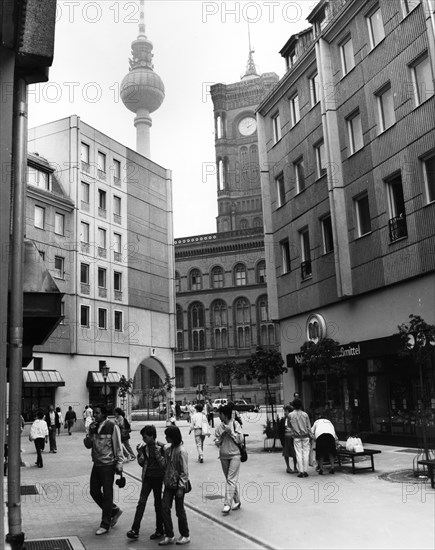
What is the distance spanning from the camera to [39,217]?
4125cm

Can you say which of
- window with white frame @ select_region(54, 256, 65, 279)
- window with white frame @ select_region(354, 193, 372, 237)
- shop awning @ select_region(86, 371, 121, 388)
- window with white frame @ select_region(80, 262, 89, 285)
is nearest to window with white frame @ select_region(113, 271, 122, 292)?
window with white frame @ select_region(80, 262, 89, 285)

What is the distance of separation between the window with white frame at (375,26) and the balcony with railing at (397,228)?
6.49 meters

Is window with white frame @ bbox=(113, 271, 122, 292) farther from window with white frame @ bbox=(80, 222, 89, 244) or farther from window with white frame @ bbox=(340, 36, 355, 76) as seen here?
window with white frame @ bbox=(340, 36, 355, 76)

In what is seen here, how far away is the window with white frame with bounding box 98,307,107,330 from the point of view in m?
45.6

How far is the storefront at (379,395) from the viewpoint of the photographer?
62.8 feet

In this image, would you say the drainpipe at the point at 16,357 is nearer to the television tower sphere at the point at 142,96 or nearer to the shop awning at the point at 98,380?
the shop awning at the point at 98,380

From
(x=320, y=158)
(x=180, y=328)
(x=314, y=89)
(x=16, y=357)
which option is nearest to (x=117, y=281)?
(x=320, y=158)

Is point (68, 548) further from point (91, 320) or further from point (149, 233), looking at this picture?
point (149, 233)

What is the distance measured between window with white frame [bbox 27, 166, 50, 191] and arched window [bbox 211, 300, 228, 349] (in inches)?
1766

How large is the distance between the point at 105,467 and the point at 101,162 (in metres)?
40.8

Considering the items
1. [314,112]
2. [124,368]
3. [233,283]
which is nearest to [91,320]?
[124,368]

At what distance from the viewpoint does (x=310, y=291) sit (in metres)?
25.6

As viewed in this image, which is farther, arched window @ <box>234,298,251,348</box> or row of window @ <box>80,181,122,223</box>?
arched window @ <box>234,298,251,348</box>

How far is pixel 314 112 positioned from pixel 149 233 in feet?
94.3
